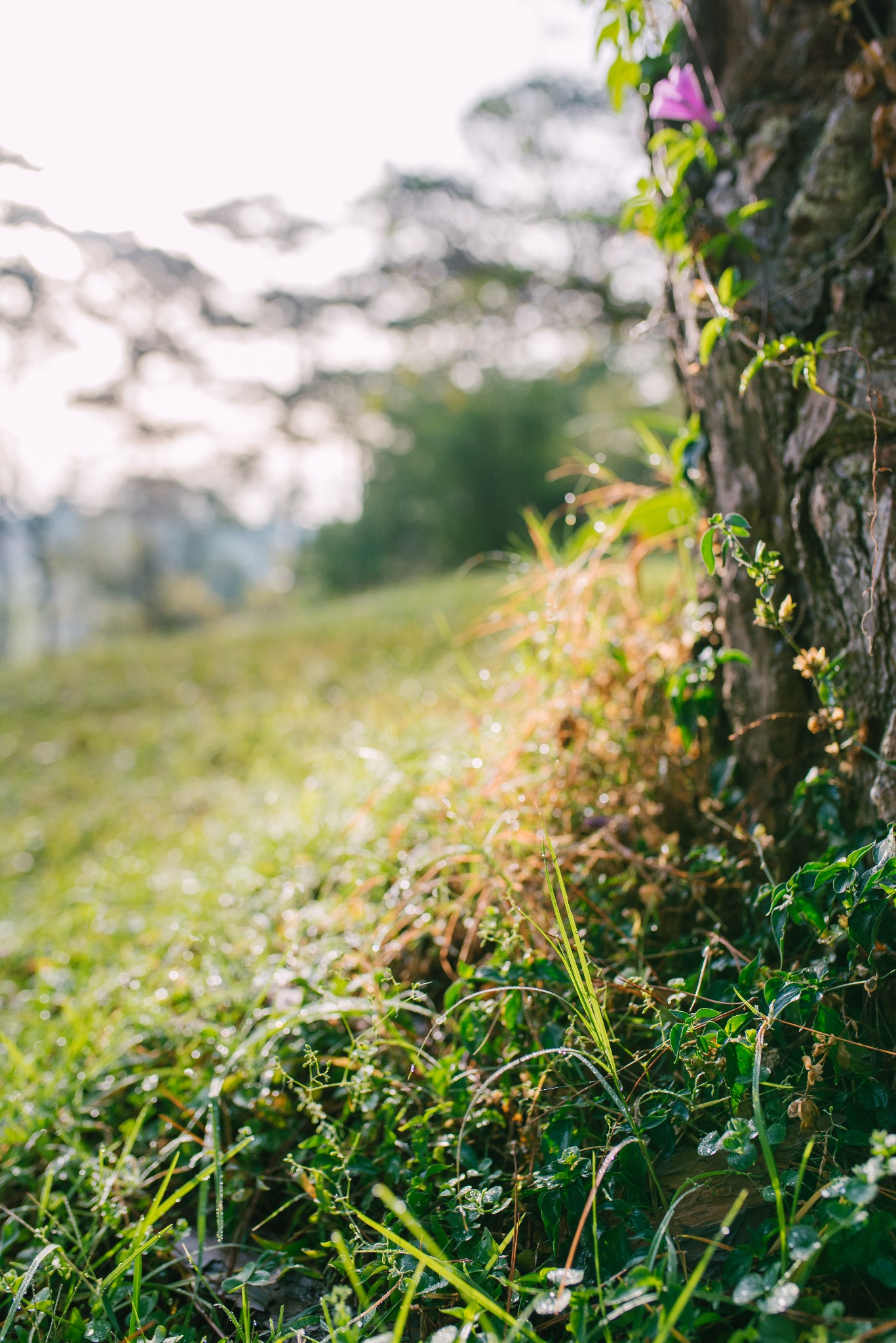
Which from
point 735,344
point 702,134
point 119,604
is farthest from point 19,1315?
point 119,604

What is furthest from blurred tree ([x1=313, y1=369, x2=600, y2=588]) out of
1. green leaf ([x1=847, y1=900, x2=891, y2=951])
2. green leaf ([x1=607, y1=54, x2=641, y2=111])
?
green leaf ([x1=847, y1=900, x2=891, y2=951])

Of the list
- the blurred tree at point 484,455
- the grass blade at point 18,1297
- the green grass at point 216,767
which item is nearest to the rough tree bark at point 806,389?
the green grass at point 216,767

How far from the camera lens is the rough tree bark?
3.86ft

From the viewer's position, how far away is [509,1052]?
113 cm

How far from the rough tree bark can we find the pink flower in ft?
0.33

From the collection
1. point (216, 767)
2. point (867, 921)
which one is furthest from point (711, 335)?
point (216, 767)

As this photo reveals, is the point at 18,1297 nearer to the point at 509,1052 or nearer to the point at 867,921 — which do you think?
the point at 509,1052

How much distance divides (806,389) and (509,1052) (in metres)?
1.13

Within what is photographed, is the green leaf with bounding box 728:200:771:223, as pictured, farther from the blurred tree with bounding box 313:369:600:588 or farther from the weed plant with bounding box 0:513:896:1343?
the blurred tree with bounding box 313:369:600:588

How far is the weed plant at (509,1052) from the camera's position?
0.89 meters

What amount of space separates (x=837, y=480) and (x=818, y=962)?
2.34 ft

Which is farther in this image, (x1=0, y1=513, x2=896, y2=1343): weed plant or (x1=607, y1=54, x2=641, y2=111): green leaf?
(x1=607, y1=54, x2=641, y2=111): green leaf

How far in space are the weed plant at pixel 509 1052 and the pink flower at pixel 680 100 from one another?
0.74 metres

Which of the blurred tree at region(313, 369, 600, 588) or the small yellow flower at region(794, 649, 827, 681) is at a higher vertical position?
the blurred tree at region(313, 369, 600, 588)
